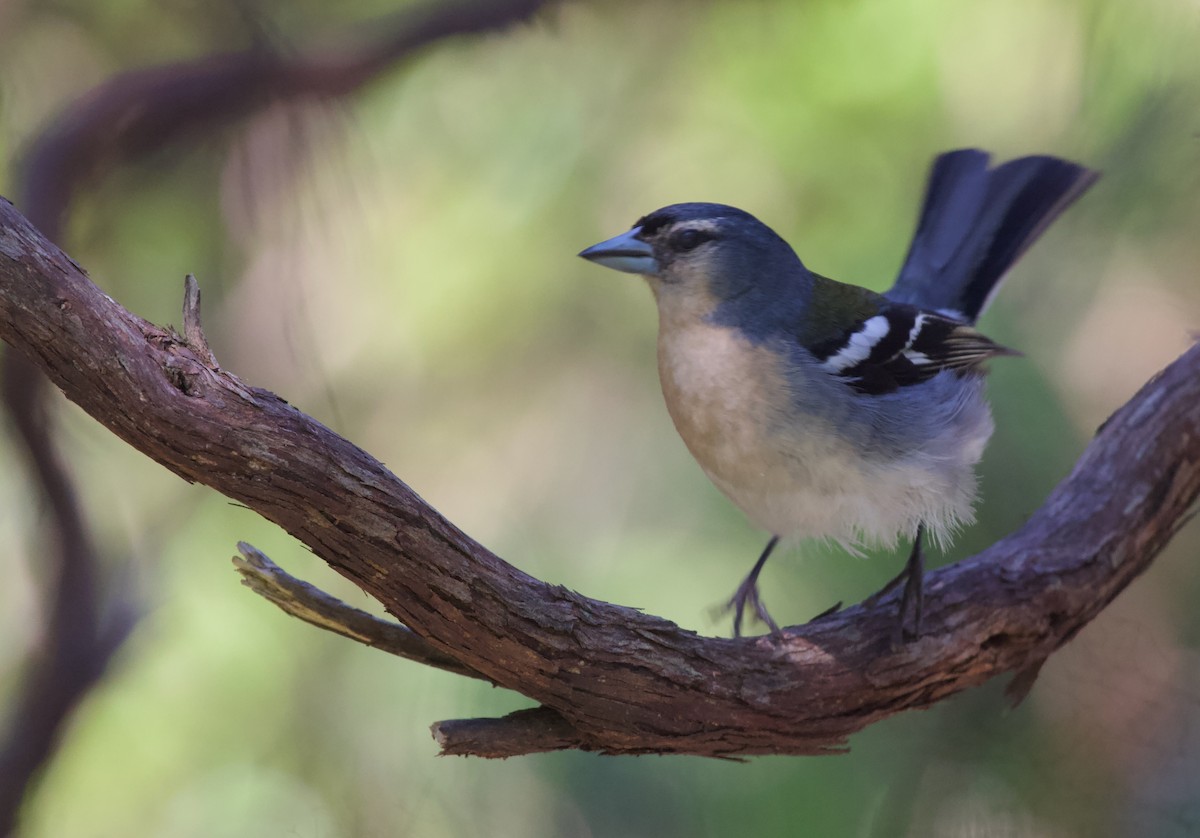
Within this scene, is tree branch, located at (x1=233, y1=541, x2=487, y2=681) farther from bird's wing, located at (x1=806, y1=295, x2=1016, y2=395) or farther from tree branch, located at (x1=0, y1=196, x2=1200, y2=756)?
bird's wing, located at (x1=806, y1=295, x2=1016, y2=395)

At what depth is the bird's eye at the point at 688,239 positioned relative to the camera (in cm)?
103

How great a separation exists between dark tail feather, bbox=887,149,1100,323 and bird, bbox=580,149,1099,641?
0.13m

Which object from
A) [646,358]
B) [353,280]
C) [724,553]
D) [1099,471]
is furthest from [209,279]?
[1099,471]

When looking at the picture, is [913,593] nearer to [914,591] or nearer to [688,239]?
[914,591]

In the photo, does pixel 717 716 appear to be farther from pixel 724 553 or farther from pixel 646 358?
pixel 646 358

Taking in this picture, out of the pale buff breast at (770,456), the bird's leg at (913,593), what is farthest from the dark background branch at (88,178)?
the bird's leg at (913,593)

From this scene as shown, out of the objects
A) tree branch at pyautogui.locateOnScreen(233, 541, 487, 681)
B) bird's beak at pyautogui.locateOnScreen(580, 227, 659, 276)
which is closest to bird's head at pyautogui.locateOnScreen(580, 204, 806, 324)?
bird's beak at pyautogui.locateOnScreen(580, 227, 659, 276)

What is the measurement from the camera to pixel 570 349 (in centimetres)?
143

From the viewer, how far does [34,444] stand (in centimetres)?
121

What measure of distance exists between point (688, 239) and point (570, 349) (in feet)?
1.41

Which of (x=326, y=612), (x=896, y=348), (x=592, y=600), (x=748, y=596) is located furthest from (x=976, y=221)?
(x=326, y=612)

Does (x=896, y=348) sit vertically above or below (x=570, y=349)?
below

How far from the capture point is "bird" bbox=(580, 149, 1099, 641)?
39.1 inches

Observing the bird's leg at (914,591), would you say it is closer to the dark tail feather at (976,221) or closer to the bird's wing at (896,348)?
the bird's wing at (896,348)
